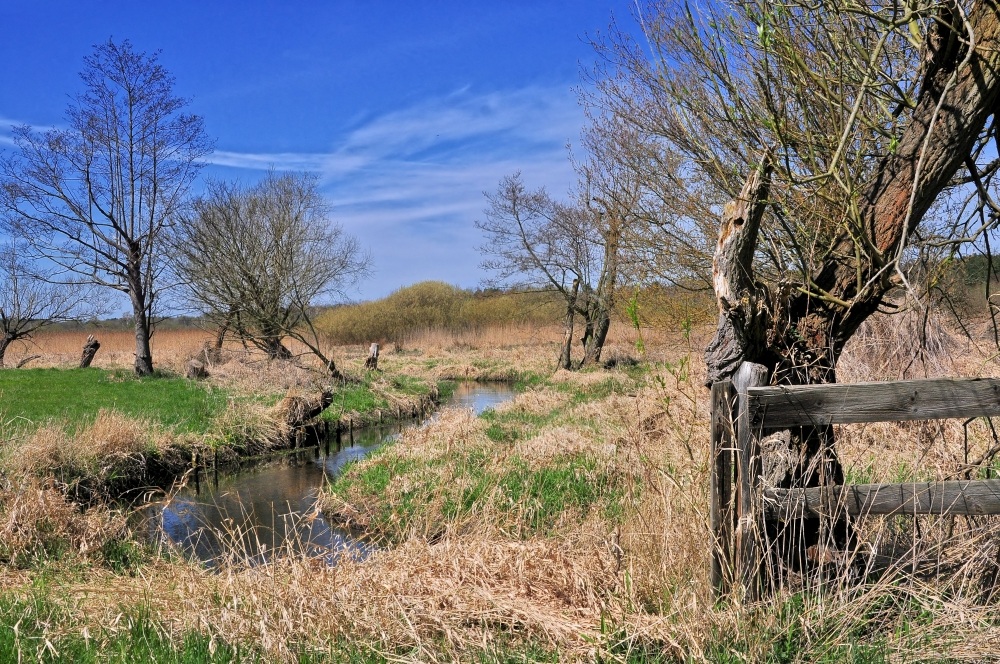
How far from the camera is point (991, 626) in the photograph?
10.8 ft

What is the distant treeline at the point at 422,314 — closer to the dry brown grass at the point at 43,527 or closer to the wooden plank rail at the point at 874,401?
the dry brown grass at the point at 43,527

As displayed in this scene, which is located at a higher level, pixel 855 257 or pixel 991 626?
pixel 855 257

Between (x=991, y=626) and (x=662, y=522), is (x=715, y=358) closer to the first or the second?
(x=662, y=522)

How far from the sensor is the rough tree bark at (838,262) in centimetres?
374

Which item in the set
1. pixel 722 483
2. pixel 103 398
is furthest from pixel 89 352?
pixel 722 483

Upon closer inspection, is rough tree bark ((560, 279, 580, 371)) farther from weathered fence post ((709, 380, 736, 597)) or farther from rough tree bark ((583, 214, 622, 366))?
weathered fence post ((709, 380, 736, 597))

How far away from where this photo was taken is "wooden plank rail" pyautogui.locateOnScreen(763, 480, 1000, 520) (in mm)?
3518

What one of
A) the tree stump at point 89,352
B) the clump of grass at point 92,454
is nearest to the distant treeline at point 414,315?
the tree stump at point 89,352

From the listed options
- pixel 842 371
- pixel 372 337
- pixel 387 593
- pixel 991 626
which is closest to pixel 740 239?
pixel 991 626

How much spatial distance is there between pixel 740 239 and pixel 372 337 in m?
39.5

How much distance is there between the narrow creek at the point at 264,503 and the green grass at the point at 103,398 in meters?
1.95

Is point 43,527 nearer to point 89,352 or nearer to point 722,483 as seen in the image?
point 722,483

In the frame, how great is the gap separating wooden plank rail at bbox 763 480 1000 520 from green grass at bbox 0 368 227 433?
11059mm

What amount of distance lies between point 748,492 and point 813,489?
339mm
